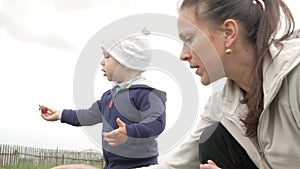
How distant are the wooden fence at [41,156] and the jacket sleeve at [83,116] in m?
5.27

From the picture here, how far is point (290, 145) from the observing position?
48.3 inches

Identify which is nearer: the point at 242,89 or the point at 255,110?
the point at 255,110

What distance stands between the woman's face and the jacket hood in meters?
0.12

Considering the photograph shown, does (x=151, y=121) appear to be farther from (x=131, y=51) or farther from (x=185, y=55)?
(x=185, y=55)

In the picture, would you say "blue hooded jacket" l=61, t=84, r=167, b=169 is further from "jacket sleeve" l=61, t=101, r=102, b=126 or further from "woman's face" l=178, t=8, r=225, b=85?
"woman's face" l=178, t=8, r=225, b=85

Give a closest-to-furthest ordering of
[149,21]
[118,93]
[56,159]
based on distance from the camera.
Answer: [149,21], [118,93], [56,159]

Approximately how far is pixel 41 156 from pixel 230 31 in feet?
24.3

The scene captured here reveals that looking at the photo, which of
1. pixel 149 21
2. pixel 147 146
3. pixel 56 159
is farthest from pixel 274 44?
pixel 56 159

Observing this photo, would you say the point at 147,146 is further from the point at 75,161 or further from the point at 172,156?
the point at 75,161

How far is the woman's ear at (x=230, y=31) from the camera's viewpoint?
4.09 feet

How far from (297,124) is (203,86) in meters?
0.28

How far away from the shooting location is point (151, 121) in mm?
1812

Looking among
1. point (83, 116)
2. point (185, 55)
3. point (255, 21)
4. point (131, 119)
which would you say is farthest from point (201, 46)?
point (83, 116)

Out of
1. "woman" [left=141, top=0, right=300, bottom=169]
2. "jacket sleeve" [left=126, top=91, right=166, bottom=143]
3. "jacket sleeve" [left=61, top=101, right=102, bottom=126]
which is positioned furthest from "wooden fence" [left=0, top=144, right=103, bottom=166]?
"woman" [left=141, top=0, right=300, bottom=169]
